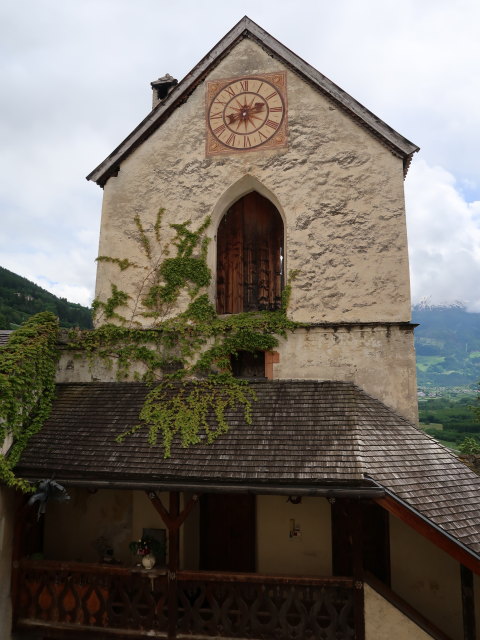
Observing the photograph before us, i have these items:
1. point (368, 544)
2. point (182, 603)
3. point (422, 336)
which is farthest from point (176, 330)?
point (422, 336)

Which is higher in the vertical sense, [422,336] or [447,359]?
[422,336]

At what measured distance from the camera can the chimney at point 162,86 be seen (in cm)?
1268

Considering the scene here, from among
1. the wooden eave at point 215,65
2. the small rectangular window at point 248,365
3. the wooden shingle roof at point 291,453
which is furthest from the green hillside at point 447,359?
the wooden shingle roof at point 291,453

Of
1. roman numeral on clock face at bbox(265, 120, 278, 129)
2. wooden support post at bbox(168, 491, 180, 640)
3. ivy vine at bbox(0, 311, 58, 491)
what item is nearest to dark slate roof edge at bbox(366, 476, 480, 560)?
wooden support post at bbox(168, 491, 180, 640)

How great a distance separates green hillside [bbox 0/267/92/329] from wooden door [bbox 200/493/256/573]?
26.9 meters

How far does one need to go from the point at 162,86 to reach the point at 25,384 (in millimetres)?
8371

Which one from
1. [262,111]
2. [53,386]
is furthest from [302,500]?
[262,111]

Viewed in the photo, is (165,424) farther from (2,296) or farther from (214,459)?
(2,296)

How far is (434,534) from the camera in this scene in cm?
638

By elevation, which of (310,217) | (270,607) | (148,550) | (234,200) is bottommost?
(270,607)

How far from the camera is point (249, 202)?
11.6 meters

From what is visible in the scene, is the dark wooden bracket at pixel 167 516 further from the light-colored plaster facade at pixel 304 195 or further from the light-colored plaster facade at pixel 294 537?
the light-colored plaster facade at pixel 304 195

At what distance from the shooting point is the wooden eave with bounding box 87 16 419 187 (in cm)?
1021

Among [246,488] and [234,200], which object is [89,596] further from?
→ [234,200]
